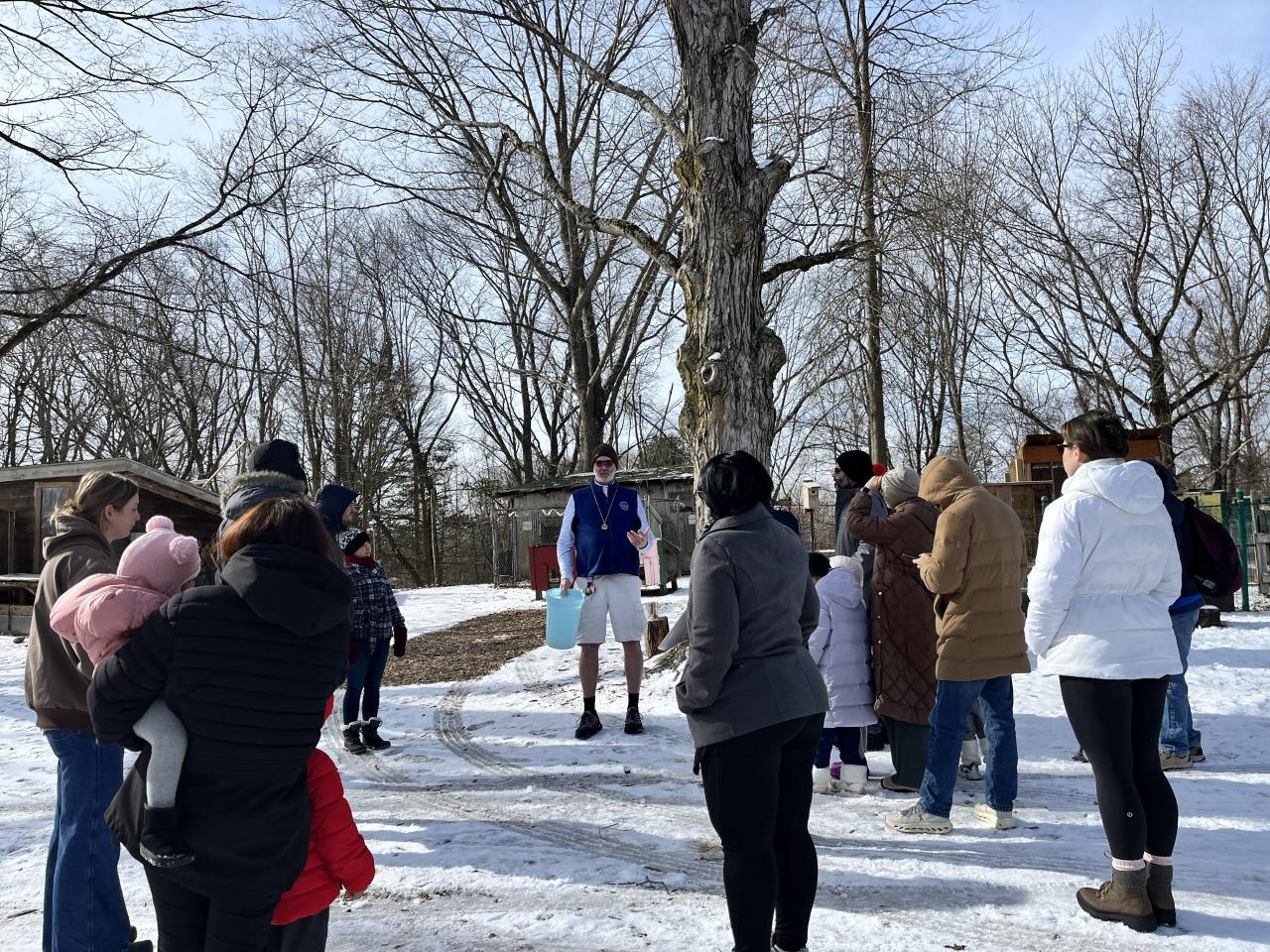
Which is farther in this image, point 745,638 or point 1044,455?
point 1044,455

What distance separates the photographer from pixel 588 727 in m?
6.68

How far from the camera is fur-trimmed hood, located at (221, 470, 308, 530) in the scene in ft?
12.4

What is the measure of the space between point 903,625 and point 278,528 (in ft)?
11.8

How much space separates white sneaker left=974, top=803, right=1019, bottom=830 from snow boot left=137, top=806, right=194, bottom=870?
146 inches

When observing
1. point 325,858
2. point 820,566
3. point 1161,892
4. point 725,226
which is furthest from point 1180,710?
point 325,858

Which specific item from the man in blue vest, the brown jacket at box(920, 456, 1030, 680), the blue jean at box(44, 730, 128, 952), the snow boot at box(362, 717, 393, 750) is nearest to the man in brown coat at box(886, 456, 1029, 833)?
the brown jacket at box(920, 456, 1030, 680)

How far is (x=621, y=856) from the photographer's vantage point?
4324 mm

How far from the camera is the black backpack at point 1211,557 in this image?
524 centimetres

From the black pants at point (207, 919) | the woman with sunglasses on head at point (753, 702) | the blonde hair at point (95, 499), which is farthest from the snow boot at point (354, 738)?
the black pants at point (207, 919)

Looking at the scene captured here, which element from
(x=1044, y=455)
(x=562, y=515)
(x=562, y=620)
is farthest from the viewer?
(x=562, y=515)

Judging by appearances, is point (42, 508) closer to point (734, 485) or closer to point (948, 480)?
point (948, 480)

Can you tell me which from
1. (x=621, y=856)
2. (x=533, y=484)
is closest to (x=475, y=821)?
(x=621, y=856)

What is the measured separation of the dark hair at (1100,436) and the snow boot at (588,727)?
411 cm

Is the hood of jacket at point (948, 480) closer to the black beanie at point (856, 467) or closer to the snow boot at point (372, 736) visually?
the black beanie at point (856, 467)
